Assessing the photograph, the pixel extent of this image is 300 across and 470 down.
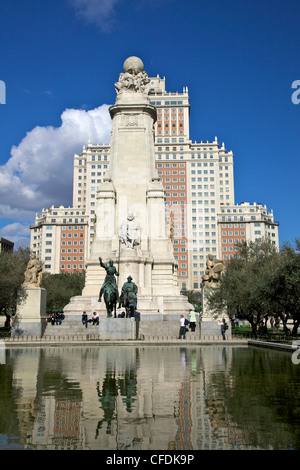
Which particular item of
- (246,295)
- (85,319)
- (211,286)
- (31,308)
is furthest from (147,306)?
(31,308)

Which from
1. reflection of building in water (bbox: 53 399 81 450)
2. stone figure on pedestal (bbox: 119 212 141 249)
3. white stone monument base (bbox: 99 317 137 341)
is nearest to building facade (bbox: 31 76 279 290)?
stone figure on pedestal (bbox: 119 212 141 249)

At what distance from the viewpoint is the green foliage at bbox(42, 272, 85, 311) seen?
64938 mm

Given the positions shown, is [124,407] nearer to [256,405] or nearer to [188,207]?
[256,405]

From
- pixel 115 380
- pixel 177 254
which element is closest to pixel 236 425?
pixel 115 380

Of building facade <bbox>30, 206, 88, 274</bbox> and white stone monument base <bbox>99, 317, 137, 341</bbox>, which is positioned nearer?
white stone monument base <bbox>99, 317, 137, 341</bbox>

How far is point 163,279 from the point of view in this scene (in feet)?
121

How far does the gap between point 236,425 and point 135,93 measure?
38707 mm

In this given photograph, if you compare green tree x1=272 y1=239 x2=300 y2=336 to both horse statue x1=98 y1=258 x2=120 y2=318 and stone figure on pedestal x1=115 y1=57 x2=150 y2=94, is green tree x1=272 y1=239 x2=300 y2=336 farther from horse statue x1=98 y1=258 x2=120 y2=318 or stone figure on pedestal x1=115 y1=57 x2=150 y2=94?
stone figure on pedestal x1=115 y1=57 x2=150 y2=94

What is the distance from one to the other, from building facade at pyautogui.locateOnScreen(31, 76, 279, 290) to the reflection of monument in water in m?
82.1

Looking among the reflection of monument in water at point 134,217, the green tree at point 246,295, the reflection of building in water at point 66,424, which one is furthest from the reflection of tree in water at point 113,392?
the reflection of monument in water at point 134,217

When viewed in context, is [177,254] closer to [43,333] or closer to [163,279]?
[163,279]

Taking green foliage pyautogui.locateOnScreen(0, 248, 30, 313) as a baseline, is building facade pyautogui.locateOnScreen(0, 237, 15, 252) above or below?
above

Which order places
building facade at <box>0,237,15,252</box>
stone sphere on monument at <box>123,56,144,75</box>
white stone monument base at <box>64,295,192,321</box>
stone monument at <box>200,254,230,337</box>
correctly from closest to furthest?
stone monument at <box>200,254,230,337</box> → white stone monument base at <box>64,295,192,321</box> → stone sphere on monument at <box>123,56,144,75</box> → building facade at <box>0,237,15,252</box>

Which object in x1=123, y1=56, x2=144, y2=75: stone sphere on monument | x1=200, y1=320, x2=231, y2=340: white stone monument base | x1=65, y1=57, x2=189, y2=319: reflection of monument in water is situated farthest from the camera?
x1=123, y1=56, x2=144, y2=75: stone sphere on monument
